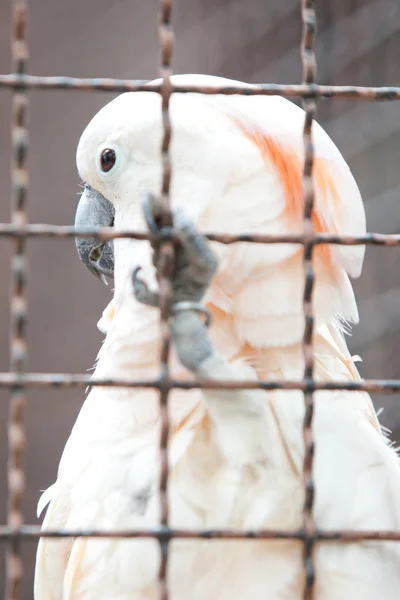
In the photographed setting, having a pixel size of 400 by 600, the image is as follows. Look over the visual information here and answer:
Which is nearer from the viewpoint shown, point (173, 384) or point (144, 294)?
point (173, 384)

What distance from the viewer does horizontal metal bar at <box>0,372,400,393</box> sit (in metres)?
0.77

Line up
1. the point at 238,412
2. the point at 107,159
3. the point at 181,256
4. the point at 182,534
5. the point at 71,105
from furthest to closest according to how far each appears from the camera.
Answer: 1. the point at 71,105
2. the point at 107,159
3. the point at 238,412
4. the point at 181,256
5. the point at 182,534

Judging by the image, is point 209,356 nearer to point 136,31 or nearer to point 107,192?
point 107,192

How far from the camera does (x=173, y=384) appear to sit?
0.80 m

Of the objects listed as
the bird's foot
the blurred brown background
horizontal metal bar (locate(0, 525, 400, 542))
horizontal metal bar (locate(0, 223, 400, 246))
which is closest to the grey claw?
the bird's foot

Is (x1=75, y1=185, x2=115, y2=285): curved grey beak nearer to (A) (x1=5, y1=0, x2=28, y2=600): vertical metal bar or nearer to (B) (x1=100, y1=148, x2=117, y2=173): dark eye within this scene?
(B) (x1=100, y1=148, x2=117, y2=173): dark eye

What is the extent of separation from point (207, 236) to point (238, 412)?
0.34 metres

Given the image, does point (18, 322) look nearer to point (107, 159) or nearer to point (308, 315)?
point (308, 315)

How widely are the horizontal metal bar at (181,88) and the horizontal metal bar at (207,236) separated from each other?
0.14 metres

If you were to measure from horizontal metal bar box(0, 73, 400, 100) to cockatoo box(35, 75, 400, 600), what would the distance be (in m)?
0.30

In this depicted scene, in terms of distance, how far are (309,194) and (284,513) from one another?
479 mm

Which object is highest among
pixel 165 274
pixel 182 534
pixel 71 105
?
pixel 71 105

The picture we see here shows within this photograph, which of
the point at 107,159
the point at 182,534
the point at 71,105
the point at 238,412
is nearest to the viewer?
the point at 182,534

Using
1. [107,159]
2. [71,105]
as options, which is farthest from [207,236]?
[71,105]
